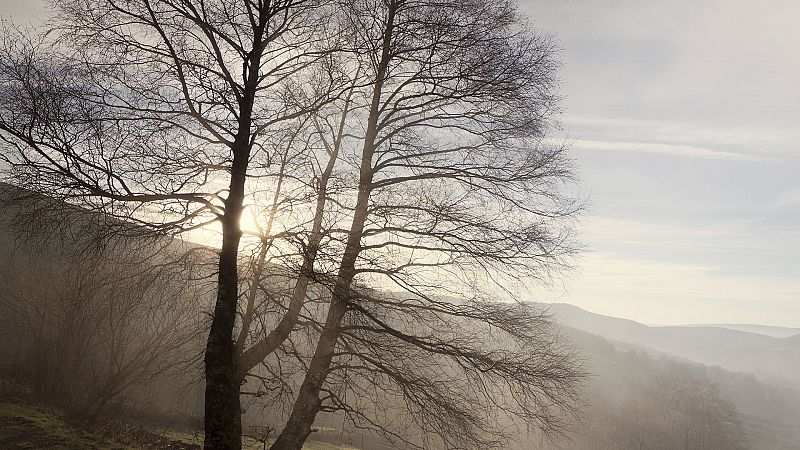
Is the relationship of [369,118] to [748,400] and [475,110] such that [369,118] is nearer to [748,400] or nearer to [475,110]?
[475,110]

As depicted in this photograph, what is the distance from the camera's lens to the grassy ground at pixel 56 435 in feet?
38.5

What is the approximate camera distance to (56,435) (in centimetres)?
1266

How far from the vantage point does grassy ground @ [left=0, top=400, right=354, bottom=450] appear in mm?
11727

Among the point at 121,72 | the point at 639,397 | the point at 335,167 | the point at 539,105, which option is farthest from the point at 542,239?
the point at 639,397

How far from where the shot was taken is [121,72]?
504 cm

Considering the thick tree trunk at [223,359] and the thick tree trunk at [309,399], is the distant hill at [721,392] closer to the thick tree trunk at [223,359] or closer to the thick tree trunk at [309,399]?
the thick tree trunk at [309,399]

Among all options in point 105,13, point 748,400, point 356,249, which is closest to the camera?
point 105,13

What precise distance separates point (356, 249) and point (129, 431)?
1505 cm

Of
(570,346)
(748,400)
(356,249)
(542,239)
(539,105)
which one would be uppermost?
(539,105)

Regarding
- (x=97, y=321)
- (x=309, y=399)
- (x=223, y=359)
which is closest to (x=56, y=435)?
(x=97, y=321)

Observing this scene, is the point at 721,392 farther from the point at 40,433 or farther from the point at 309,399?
the point at 309,399

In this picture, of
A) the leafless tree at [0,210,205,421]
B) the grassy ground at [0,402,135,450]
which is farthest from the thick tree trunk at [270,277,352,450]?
the grassy ground at [0,402,135,450]

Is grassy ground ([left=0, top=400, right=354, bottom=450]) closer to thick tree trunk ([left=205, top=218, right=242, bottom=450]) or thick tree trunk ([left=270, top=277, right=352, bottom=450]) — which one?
thick tree trunk ([left=270, top=277, right=352, bottom=450])

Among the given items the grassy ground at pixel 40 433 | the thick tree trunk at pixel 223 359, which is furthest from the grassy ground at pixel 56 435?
the thick tree trunk at pixel 223 359
